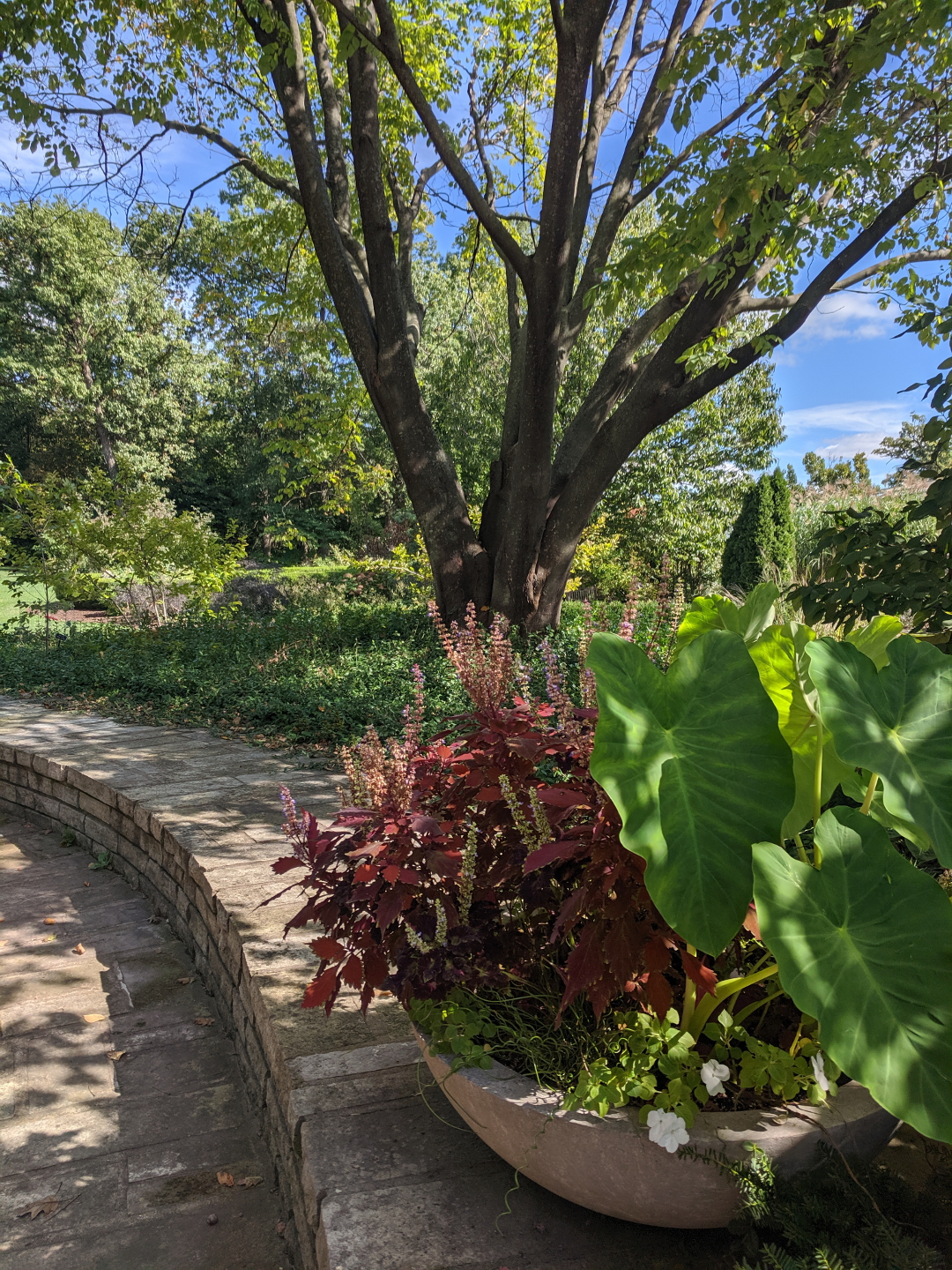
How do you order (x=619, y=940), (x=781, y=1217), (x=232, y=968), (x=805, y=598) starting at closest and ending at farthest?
(x=781, y=1217) → (x=619, y=940) → (x=232, y=968) → (x=805, y=598)

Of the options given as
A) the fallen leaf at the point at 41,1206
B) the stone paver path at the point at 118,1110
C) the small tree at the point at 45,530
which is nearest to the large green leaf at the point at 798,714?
the stone paver path at the point at 118,1110

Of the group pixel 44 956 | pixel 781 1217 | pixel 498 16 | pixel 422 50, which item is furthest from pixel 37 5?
pixel 781 1217

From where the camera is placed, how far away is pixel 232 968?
7.64 ft

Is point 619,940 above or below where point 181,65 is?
below

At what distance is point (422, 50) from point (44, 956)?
7.84 metres

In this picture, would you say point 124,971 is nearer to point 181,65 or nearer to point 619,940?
point 619,940

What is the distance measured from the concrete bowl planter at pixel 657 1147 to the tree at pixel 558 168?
3659mm

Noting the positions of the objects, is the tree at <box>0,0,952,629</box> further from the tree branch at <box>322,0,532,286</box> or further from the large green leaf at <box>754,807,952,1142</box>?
the large green leaf at <box>754,807,952,1142</box>

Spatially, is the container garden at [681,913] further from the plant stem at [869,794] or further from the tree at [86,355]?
the tree at [86,355]

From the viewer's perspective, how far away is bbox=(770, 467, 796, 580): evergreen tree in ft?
35.5

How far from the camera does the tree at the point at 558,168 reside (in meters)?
4.12

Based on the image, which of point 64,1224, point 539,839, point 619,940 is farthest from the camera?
point 64,1224

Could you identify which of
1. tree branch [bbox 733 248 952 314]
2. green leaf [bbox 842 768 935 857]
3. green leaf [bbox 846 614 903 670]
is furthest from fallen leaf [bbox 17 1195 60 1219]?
tree branch [bbox 733 248 952 314]

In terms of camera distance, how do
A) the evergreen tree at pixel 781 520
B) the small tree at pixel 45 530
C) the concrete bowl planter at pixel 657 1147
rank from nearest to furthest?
the concrete bowl planter at pixel 657 1147
the small tree at pixel 45 530
the evergreen tree at pixel 781 520
